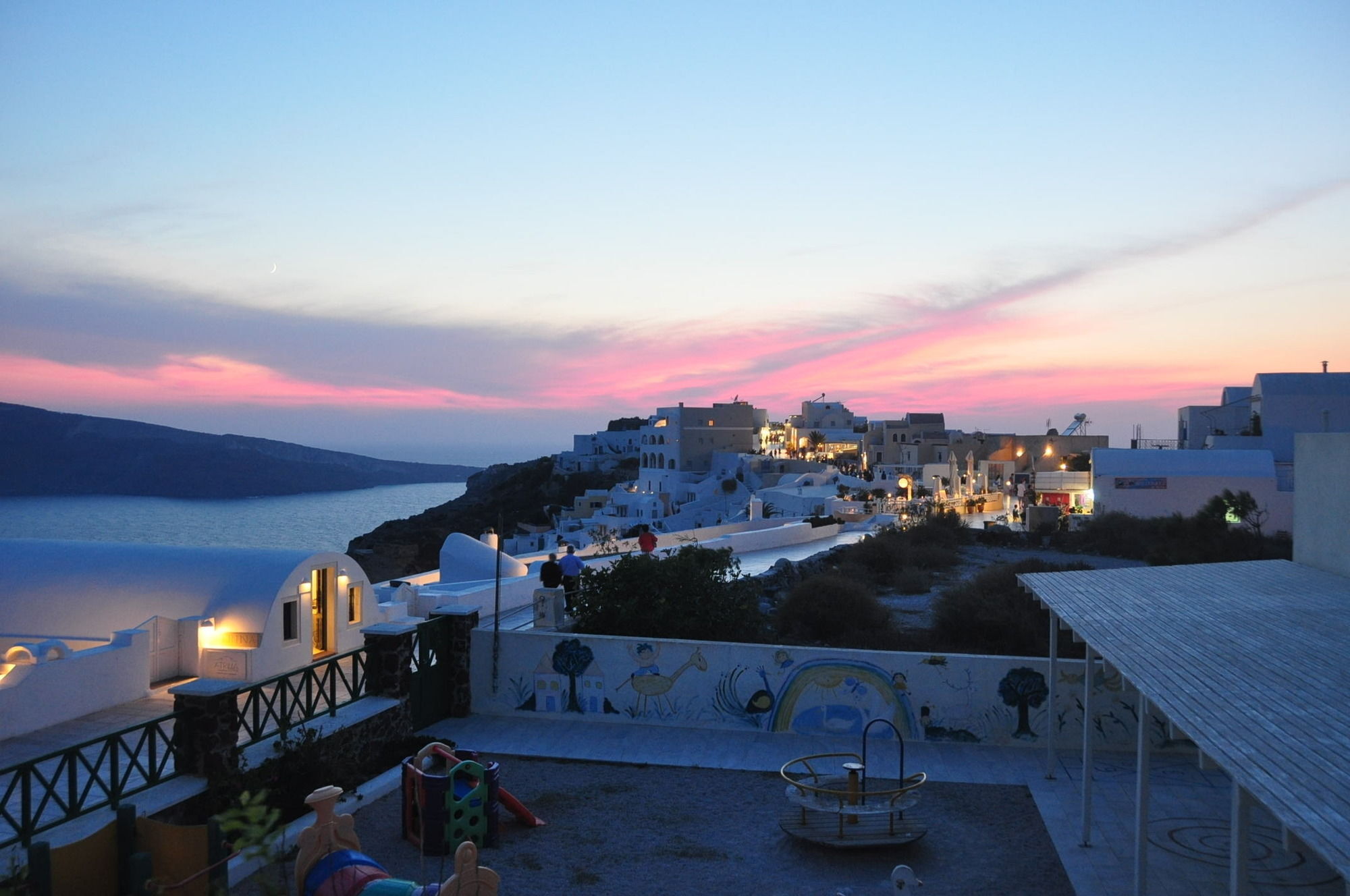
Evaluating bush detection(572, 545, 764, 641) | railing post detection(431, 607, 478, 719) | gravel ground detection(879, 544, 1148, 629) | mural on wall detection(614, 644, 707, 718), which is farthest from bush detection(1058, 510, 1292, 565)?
railing post detection(431, 607, 478, 719)

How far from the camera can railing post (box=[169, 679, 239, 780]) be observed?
28.9 ft

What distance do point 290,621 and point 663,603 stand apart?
5.14 meters

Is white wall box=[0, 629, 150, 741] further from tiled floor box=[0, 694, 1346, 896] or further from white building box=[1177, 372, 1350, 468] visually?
white building box=[1177, 372, 1350, 468]

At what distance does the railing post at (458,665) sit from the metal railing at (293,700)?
120 centimetres

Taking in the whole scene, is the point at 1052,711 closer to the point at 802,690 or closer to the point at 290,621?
the point at 802,690

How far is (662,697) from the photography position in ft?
41.6

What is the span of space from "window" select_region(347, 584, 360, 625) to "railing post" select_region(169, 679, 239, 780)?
559 cm

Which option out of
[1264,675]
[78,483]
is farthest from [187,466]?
[1264,675]

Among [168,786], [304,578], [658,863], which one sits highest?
[304,578]

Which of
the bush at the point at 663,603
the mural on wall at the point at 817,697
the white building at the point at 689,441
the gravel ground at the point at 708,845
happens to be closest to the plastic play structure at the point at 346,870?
the gravel ground at the point at 708,845

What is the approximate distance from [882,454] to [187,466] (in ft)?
187

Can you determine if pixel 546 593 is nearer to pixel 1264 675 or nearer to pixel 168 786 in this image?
pixel 168 786

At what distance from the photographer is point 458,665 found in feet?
43.1

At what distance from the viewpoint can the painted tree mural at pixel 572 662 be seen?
12906 millimetres
